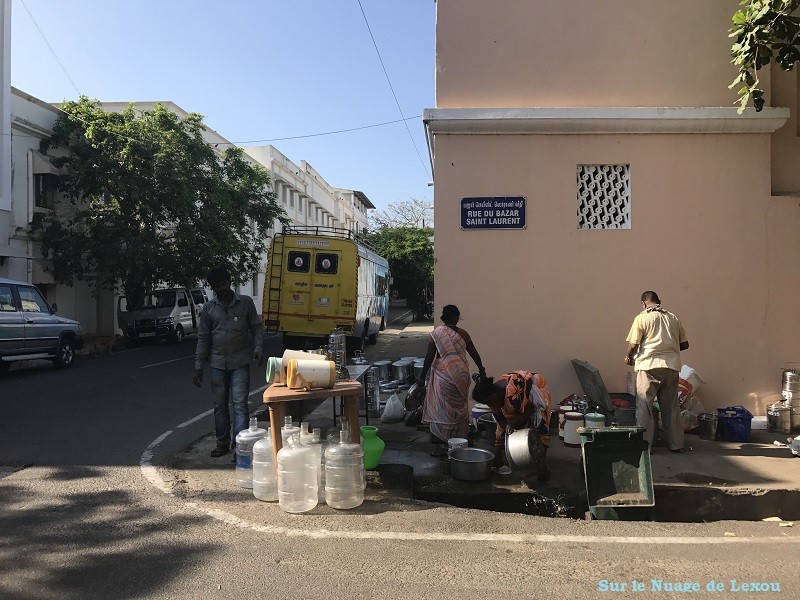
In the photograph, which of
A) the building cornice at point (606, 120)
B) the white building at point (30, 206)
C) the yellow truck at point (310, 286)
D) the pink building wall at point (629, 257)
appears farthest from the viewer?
the white building at point (30, 206)

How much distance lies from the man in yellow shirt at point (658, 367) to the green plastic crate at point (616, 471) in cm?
149

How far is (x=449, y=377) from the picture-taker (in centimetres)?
614

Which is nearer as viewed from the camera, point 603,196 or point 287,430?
point 287,430

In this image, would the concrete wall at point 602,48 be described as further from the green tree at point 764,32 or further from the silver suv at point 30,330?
the silver suv at point 30,330

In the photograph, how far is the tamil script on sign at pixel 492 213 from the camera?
7.64 m

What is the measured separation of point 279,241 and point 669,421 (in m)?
10.2

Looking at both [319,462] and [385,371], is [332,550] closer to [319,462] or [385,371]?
[319,462]

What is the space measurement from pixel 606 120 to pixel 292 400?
17.0 feet

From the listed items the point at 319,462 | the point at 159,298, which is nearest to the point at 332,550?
the point at 319,462

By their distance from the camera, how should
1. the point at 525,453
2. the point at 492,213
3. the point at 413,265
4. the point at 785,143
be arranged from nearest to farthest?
1. the point at 525,453
2. the point at 492,213
3. the point at 785,143
4. the point at 413,265

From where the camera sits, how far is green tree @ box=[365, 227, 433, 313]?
37.6 m

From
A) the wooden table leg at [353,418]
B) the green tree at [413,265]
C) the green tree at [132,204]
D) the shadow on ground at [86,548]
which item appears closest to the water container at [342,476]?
the wooden table leg at [353,418]

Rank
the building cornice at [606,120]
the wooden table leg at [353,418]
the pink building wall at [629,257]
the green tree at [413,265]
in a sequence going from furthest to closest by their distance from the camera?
the green tree at [413,265] → the pink building wall at [629,257] → the building cornice at [606,120] → the wooden table leg at [353,418]

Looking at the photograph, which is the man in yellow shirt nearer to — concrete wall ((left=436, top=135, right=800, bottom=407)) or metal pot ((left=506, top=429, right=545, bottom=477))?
concrete wall ((left=436, top=135, right=800, bottom=407))
